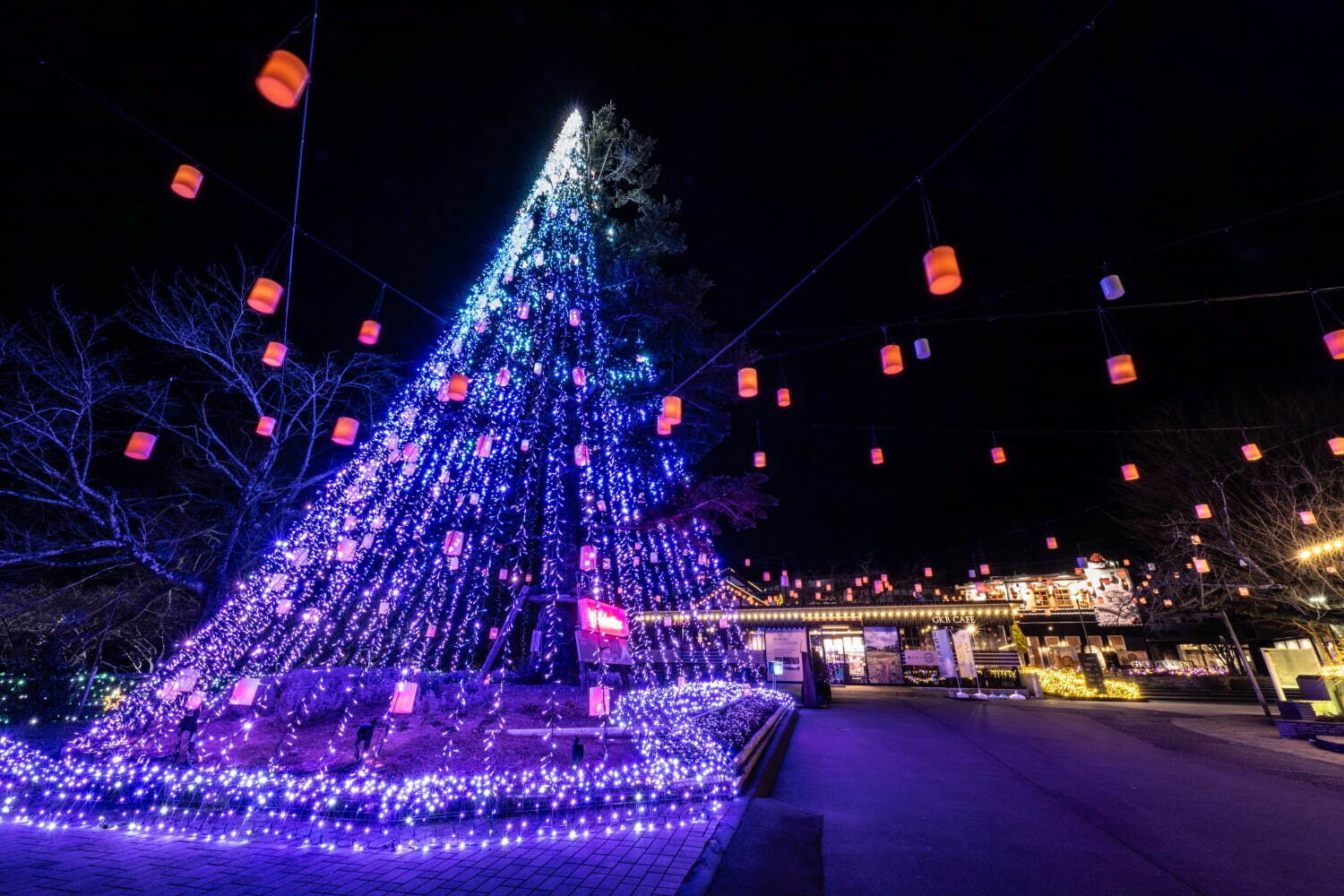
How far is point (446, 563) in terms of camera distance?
1357 cm

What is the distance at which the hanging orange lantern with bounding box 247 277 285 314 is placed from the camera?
5.88m

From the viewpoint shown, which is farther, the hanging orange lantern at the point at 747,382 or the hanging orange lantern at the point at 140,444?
the hanging orange lantern at the point at 747,382

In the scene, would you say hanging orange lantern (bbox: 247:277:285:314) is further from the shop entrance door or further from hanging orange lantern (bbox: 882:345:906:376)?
the shop entrance door

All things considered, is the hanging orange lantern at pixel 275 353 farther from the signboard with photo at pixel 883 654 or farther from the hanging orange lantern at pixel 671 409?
the signboard with photo at pixel 883 654

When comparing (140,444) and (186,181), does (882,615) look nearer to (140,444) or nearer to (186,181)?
(140,444)

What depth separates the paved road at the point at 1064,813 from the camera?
151 inches

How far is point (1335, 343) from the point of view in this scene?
22.1 ft

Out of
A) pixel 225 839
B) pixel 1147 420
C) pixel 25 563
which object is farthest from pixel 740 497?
pixel 25 563

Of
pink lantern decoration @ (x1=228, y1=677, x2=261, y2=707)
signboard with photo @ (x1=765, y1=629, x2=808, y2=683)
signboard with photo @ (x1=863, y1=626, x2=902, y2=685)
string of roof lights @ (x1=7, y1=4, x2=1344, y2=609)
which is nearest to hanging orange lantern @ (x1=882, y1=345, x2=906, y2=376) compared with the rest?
string of roof lights @ (x1=7, y1=4, x2=1344, y2=609)

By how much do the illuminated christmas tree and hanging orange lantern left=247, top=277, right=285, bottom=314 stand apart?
4210mm

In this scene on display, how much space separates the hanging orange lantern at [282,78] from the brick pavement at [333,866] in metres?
5.66

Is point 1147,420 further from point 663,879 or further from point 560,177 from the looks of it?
point 663,879

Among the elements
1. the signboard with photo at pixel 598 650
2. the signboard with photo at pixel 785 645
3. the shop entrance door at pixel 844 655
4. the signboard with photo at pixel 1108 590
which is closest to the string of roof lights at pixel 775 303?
the signboard with photo at pixel 598 650

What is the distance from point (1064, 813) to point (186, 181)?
35.8 feet
